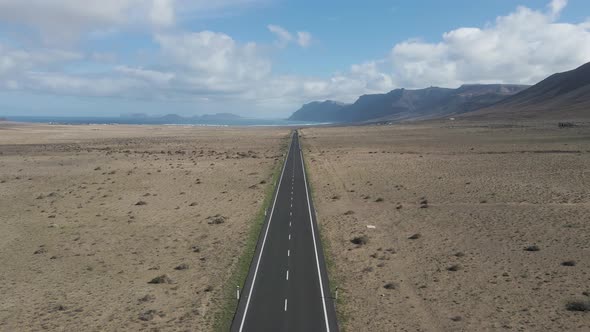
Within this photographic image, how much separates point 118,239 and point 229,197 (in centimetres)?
2195

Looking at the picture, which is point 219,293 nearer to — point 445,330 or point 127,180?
point 445,330

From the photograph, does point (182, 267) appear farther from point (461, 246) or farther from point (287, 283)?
point (461, 246)

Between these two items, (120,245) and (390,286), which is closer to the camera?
(390,286)

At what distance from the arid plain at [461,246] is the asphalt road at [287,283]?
1394 millimetres

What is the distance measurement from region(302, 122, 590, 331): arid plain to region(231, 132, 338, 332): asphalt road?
4.57 ft

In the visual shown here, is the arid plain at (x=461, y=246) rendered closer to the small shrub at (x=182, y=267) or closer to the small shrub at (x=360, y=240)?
the small shrub at (x=360, y=240)

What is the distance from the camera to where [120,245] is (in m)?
41.4

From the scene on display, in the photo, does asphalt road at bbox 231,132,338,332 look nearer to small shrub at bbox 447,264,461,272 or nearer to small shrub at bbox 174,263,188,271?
small shrub at bbox 174,263,188,271

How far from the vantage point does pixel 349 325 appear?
2523cm

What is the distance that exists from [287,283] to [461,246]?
17.7m

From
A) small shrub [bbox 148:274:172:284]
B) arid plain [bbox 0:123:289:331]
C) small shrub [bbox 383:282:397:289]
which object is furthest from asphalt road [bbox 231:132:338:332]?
small shrub [bbox 148:274:172:284]

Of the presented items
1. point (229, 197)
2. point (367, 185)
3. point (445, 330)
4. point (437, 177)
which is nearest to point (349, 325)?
point (445, 330)

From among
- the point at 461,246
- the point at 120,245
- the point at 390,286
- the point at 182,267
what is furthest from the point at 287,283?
the point at 120,245

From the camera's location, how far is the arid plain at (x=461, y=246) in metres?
26.5
